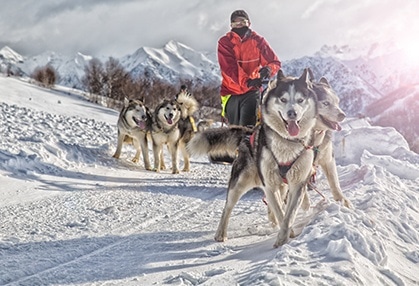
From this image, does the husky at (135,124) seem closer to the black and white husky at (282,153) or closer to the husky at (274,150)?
the husky at (274,150)

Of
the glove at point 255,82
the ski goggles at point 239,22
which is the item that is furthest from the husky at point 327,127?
the ski goggles at point 239,22

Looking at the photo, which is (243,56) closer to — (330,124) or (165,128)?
(330,124)

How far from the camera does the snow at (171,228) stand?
2717mm

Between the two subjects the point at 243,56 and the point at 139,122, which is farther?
the point at 139,122

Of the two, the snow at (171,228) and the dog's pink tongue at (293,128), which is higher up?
the dog's pink tongue at (293,128)

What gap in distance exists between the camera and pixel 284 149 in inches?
136

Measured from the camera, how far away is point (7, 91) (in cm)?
1702

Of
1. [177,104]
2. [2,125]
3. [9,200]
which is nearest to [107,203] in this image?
[9,200]

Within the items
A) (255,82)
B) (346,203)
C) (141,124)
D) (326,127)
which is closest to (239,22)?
(255,82)

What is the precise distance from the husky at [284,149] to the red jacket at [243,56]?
1794 mm

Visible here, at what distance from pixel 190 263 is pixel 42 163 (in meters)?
4.46

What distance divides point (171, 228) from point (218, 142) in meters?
1.01

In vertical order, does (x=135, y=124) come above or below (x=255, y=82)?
below

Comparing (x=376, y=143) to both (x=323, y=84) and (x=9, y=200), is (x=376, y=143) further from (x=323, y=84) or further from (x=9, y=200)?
(x=9, y=200)
